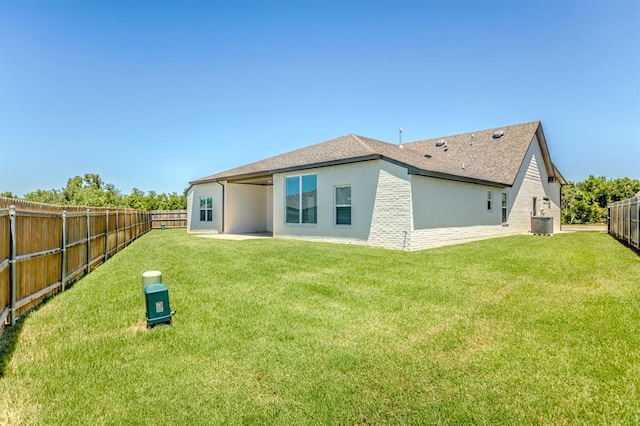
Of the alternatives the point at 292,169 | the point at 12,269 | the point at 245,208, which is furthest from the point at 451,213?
the point at 12,269

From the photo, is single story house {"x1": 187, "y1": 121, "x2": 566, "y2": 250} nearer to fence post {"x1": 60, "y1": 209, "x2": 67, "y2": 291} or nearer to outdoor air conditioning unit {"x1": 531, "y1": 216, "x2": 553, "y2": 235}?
outdoor air conditioning unit {"x1": 531, "y1": 216, "x2": 553, "y2": 235}

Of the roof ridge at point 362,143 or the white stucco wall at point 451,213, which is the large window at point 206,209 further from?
the white stucco wall at point 451,213

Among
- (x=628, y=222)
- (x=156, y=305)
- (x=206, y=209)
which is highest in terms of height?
(x=206, y=209)

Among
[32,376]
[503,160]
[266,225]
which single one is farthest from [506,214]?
[32,376]

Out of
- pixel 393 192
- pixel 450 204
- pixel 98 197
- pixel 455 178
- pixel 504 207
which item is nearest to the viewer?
pixel 393 192

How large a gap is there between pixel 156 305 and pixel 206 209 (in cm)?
1704

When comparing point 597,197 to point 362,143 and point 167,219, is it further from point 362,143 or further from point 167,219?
point 167,219

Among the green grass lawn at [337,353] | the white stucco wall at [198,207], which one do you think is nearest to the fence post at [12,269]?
the green grass lawn at [337,353]

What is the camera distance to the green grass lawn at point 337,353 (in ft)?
8.63

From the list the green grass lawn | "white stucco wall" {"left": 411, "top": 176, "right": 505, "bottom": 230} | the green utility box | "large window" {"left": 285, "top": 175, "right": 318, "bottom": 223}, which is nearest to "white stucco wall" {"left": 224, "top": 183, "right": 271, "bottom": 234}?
"large window" {"left": 285, "top": 175, "right": 318, "bottom": 223}

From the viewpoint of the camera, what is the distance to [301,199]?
1462cm

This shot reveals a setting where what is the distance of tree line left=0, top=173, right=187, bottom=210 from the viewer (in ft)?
107

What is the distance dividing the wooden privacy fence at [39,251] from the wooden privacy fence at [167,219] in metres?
17.9

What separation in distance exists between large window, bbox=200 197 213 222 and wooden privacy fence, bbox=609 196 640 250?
63.2 ft
